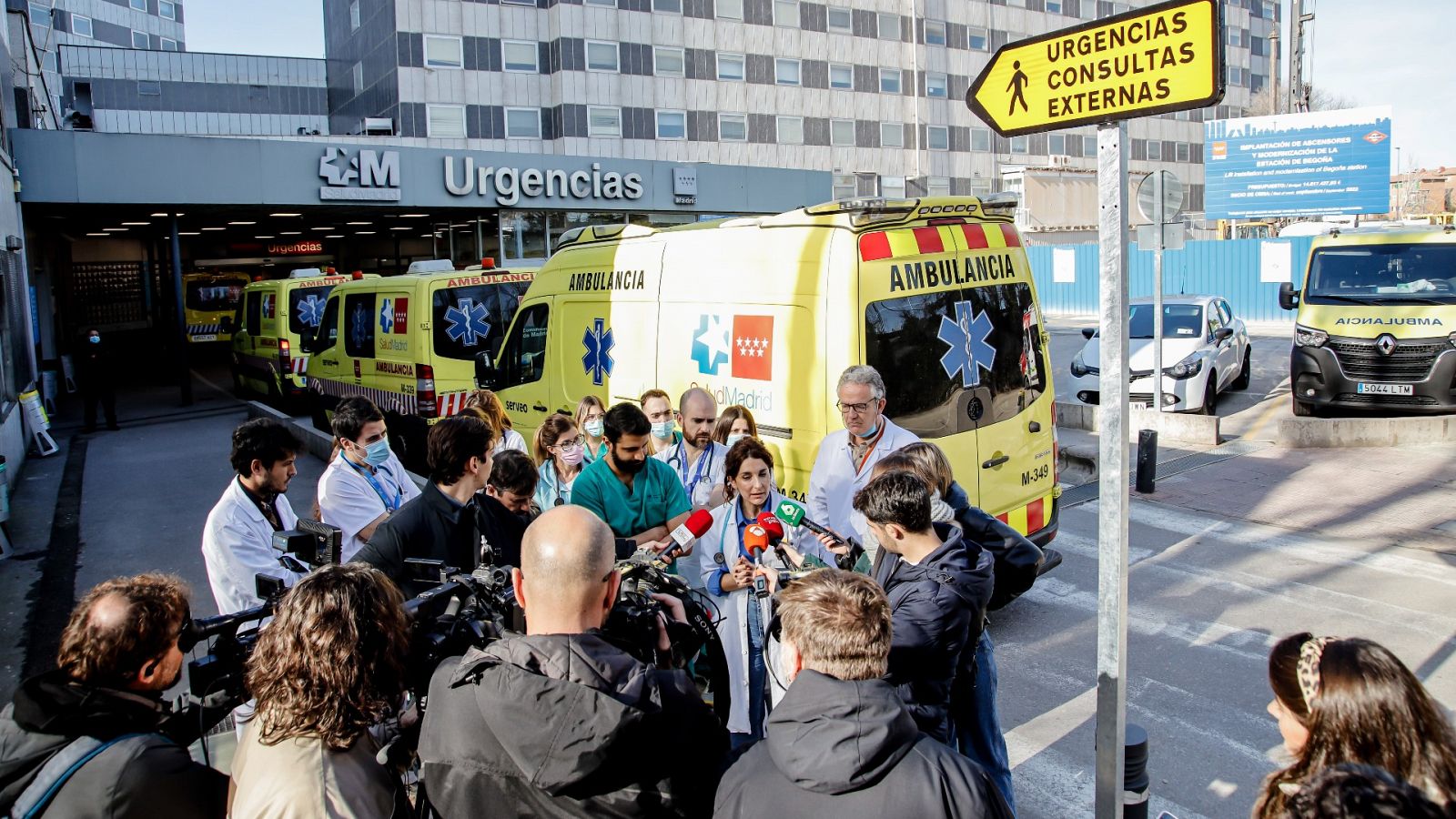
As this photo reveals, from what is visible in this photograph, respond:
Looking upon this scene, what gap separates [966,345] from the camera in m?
6.09

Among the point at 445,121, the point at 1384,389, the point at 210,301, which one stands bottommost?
the point at 1384,389

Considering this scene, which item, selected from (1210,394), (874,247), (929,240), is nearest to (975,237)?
(929,240)

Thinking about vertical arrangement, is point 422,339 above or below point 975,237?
below

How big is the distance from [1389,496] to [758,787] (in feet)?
32.0

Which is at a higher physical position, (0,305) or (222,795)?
(0,305)

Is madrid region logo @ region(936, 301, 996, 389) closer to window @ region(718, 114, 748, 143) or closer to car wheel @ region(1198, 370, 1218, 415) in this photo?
car wheel @ region(1198, 370, 1218, 415)

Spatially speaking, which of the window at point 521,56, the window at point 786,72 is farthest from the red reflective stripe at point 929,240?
the window at point 786,72

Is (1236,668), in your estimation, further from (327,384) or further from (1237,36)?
(1237,36)

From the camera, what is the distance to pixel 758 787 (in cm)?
230

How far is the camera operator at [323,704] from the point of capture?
7.55 feet

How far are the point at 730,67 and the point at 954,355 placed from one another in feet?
130

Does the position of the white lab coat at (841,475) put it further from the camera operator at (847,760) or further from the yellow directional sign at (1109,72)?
the camera operator at (847,760)

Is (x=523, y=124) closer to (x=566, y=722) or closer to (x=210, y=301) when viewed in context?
(x=210, y=301)

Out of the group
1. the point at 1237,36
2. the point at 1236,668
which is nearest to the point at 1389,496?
the point at 1236,668
